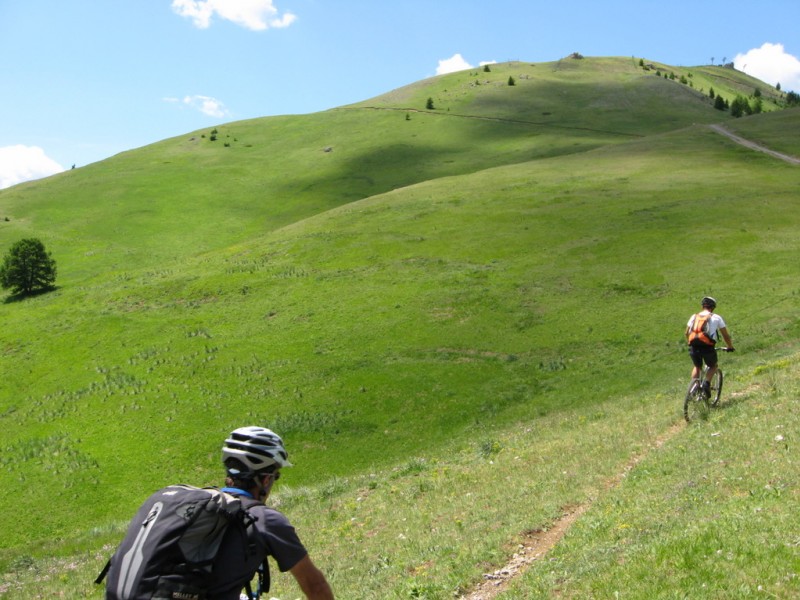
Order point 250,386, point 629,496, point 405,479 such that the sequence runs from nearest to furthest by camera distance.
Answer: point 629,496, point 405,479, point 250,386

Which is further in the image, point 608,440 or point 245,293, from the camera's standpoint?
point 245,293

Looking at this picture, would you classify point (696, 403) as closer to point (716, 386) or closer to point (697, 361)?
point (697, 361)

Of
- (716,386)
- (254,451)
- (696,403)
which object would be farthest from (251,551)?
(716,386)

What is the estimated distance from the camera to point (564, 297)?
172 ft

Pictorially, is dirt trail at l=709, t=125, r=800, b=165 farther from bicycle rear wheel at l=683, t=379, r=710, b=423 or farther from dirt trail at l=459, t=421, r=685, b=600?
dirt trail at l=459, t=421, r=685, b=600

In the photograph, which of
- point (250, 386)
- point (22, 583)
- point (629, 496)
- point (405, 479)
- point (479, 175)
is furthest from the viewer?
point (479, 175)

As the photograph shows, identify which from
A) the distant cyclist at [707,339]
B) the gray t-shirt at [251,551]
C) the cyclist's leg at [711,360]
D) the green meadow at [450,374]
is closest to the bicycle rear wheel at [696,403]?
the distant cyclist at [707,339]

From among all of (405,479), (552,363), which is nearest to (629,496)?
(405,479)

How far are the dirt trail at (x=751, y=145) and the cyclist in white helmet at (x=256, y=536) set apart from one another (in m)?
97.5

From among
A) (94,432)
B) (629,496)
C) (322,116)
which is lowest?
(94,432)

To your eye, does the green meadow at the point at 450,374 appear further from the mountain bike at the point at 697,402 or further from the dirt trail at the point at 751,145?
the dirt trail at the point at 751,145

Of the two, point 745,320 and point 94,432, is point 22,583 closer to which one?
point 94,432

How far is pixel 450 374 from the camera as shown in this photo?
4312cm

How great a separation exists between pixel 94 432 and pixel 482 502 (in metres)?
31.7
